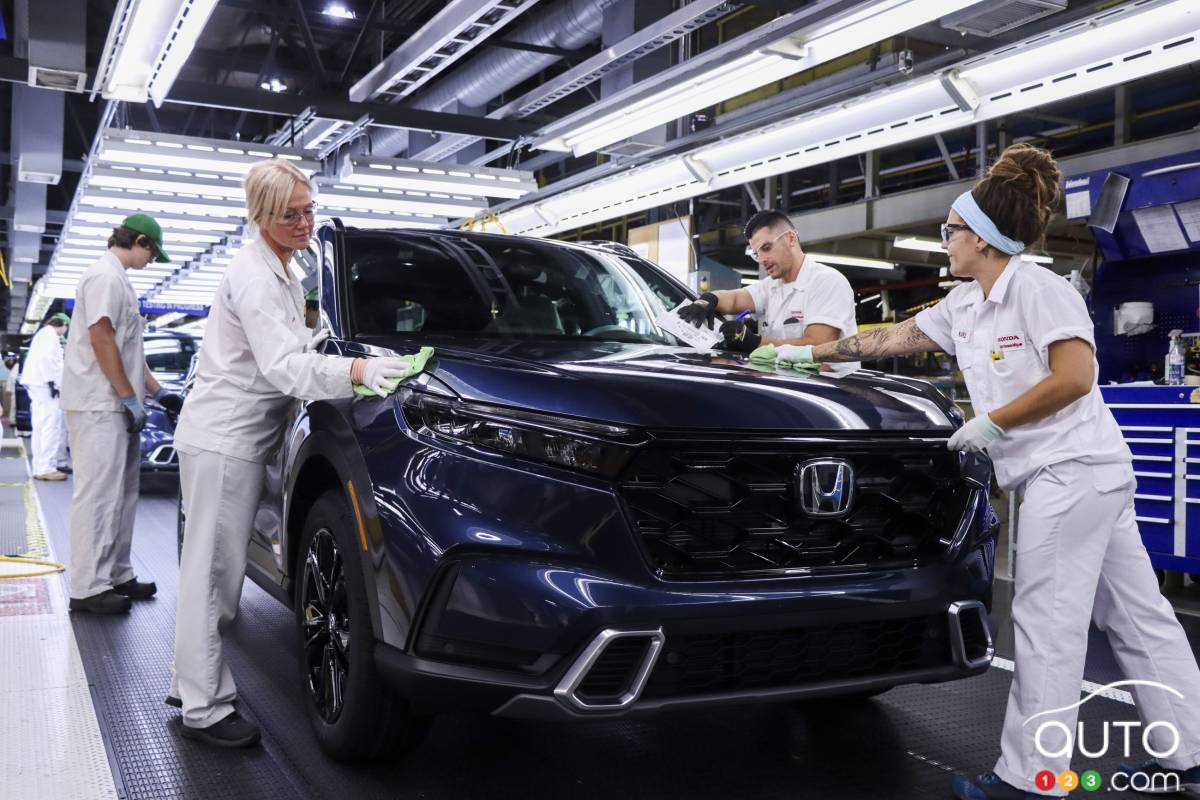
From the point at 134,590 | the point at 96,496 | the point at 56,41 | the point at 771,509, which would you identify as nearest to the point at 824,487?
the point at 771,509

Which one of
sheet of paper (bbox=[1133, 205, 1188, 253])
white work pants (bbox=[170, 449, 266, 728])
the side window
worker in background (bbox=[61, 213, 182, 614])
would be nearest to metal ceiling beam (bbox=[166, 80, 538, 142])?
worker in background (bbox=[61, 213, 182, 614])

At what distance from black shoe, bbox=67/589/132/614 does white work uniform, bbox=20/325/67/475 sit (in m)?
6.75

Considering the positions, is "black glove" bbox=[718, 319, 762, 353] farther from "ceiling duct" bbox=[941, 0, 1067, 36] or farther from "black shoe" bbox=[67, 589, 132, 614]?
"black shoe" bbox=[67, 589, 132, 614]

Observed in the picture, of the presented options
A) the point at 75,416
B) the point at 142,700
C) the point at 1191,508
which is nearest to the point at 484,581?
the point at 142,700

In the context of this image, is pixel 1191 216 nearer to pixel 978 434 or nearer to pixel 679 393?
pixel 978 434

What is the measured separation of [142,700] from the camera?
3316 mm

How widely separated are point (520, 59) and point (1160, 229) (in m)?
5.27

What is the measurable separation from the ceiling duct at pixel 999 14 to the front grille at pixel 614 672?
12.6ft

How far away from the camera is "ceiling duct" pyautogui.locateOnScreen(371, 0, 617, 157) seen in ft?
27.8

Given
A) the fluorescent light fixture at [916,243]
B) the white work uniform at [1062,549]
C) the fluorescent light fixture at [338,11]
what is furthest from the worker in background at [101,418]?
the fluorescent light fixture at [916,243]

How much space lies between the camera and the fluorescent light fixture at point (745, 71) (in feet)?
15.3

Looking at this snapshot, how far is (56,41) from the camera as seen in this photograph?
6699 mm

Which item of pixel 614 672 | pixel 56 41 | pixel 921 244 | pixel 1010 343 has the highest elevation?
pixel 56 41

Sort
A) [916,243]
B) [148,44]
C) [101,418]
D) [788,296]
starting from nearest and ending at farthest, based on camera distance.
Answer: [788,296] < [101,418] < [148,44] < [916,243]
